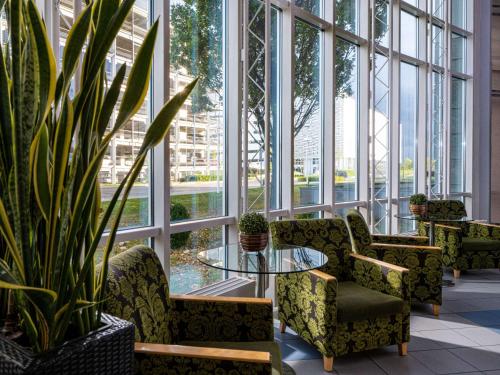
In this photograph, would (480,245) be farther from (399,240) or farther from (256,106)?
(256,106)

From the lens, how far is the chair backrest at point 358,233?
148 inches

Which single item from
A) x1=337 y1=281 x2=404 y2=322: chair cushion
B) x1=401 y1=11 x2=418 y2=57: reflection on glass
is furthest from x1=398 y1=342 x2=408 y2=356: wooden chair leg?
x1=401 y1=11 x2=418 y2=57: reflection on glass

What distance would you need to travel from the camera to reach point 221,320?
6.96ft

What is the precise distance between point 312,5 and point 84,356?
15.1 feet

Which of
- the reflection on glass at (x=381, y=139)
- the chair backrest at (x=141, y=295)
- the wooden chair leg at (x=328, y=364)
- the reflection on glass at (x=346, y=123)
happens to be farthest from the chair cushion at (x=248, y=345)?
the reflection on glass at (x=381, y=139)

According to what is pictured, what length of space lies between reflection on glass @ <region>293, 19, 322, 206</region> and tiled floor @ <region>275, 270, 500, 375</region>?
5.48 feet

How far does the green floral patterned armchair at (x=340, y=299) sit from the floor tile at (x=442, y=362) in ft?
0.48

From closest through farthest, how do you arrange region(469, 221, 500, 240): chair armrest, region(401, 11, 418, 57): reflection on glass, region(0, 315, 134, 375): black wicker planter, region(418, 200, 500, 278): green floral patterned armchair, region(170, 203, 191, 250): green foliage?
region(0, 315, 134, 375): black wicker planter
region(170, 203, 191, 250): green foliage
region(418, 200, 500, 278): green floral patterned armchair
region(469, 221, 500, 240): chair armrest
region(401, 11, 418, 57): reflection on glass

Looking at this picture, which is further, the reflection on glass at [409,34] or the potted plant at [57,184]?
the reflection on glass at [409,34]

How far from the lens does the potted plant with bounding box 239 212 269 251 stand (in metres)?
2.66

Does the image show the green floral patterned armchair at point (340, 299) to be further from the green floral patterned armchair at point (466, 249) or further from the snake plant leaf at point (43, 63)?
the green floral patterned armchair at point (466, 249)

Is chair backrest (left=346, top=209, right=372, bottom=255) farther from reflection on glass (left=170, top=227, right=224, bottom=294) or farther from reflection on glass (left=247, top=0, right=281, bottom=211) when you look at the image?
reflection on glass (left=170, top=227, right=224, bottom=294)

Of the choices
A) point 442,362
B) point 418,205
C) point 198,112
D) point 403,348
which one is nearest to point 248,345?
point 403,348

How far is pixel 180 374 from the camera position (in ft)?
5.03
